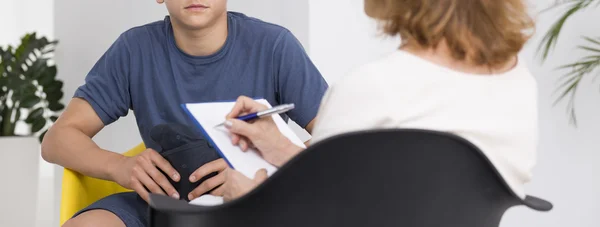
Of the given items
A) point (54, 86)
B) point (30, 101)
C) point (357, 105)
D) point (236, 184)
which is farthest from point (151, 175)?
point (30, 101)

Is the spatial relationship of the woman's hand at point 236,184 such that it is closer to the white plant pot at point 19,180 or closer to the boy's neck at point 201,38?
the boy's neck at point 201,38

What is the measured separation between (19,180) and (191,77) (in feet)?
6.41

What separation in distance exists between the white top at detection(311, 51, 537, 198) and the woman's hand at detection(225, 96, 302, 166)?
16cm

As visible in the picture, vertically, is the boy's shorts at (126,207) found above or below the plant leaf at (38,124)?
above

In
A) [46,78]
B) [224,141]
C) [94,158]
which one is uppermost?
A: [224,141]

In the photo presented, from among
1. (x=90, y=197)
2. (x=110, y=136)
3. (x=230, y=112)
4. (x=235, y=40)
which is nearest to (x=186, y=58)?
(x=235, y=40)

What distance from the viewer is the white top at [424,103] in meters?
1.04

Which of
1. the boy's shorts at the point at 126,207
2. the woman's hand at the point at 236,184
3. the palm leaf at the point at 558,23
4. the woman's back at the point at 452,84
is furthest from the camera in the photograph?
the palm leaf at the point at 558,23

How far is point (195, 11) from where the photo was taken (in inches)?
71.6

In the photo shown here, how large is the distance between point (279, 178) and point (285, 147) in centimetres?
35

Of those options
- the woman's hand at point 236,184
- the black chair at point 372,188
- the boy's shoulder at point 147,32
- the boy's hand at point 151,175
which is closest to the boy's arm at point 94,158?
the boy's hand at point 151,175

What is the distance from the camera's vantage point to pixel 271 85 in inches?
74.4

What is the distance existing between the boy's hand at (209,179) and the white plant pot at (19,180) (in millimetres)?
2181

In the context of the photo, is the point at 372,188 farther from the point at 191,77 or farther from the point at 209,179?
the point at 191,77
